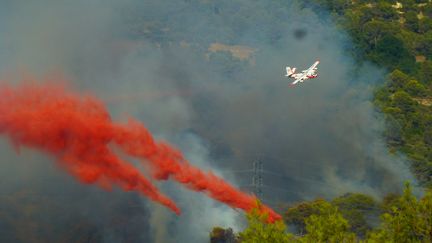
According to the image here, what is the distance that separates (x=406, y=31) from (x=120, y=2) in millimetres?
52403

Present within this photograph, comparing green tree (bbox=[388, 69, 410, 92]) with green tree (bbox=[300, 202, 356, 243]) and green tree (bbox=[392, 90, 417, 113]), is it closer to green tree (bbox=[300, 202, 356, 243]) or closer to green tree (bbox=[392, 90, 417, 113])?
green tree (bbox=[392, 90, 417, 113])

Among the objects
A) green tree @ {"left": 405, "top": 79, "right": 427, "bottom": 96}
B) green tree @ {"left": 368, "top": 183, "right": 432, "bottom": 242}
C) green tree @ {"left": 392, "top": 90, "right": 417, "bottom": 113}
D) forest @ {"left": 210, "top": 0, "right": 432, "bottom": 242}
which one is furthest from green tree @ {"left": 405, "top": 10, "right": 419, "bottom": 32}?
green tree @ {"left": 368, "top": 183, "right": 432, "bottom": 242}

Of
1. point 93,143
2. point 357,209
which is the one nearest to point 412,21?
point 357,209

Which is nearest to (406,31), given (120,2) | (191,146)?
(120,2)

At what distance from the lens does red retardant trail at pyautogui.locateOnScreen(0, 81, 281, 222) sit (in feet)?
268

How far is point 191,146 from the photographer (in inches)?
4117

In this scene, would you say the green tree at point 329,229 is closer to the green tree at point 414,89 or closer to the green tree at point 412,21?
the green tree at point 414,89

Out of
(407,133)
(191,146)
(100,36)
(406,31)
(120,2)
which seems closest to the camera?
(191,146)

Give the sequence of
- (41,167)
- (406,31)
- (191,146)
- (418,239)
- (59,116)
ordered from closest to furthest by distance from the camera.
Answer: (418,239)
(59,116)
(41,167)
(191,146)
(406,31)

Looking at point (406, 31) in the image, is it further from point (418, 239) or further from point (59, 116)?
point (418, 239)

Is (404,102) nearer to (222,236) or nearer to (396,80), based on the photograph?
(396,80)

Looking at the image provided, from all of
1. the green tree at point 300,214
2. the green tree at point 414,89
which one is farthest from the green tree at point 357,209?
the green tree at point 414,89

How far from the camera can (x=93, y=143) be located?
82.5 m

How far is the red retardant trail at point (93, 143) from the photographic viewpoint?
8162cm
